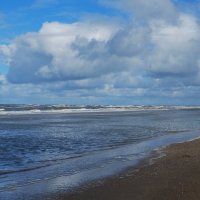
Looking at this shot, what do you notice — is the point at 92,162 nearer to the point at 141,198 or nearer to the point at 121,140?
the point at 141,198

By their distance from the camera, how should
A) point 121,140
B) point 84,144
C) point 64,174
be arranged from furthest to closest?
point 121,140
point 84,144
point 64,174

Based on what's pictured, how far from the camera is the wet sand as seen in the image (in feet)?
41.7

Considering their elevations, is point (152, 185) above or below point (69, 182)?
above

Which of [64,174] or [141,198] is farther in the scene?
[64,174]

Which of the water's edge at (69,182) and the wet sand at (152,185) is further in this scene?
the water's edge at (69,182)

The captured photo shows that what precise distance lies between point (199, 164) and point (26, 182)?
7213mm

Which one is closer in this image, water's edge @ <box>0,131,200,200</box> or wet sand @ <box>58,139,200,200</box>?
wet sand @ <box>58,139,200,200</box>

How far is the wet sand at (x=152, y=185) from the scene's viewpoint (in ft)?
41.7

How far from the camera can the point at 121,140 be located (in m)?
31.6

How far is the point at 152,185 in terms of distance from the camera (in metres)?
14.0

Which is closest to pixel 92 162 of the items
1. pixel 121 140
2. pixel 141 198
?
pixel 141 198

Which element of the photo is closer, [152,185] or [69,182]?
[152,185]

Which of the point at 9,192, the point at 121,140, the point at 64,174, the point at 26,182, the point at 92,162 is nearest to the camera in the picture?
the point at 9,192

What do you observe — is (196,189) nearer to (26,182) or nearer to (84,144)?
(26,182)
